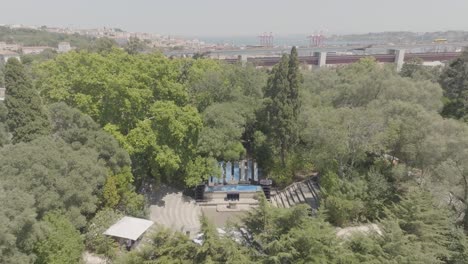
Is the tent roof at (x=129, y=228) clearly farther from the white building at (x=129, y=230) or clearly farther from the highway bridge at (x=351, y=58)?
the highway bridge at (x=351, y=58)

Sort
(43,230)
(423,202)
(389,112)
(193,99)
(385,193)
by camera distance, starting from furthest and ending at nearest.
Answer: (193,99) → (389,112) → (385,193) → (423,202) → (43,230)

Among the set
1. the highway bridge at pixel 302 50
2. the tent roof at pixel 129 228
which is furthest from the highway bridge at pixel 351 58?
the tent roof at pixel 129 228

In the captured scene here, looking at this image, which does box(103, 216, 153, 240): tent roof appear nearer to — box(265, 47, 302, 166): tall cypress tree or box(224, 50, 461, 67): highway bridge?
box(265, 47, 302, 166): tall cypress tree

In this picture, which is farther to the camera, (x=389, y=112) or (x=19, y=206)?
(x=389, y=112)

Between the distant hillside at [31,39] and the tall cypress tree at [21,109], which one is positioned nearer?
the tall cypress tree at [21,109]

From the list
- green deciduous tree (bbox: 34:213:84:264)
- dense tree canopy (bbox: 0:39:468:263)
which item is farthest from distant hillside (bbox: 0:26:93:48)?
green deciduous tree (bbox: 34:213:84:264)

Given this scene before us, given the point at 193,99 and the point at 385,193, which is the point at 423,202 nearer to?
the point at 385,193

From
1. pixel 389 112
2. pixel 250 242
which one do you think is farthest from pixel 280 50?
pixel 250 242
